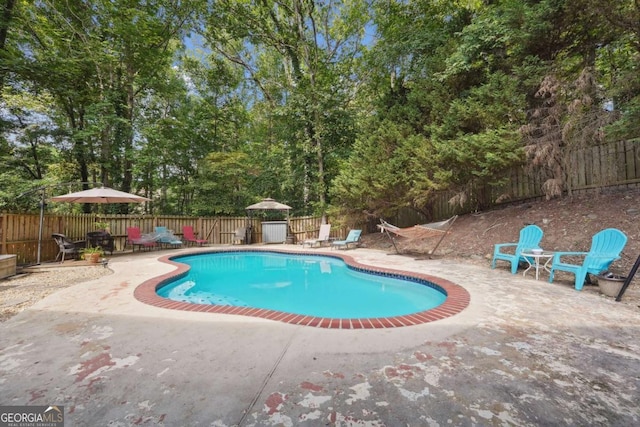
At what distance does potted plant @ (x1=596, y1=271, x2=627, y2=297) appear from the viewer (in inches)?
140

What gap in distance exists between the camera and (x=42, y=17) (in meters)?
9.55

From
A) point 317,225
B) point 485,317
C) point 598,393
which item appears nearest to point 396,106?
point 317,225

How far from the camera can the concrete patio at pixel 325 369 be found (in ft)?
4.79

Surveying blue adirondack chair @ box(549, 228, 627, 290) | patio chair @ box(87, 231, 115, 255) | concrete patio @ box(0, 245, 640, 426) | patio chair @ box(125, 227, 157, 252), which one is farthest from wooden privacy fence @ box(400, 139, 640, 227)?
patio chair @ box(87, 231, 115, 255)

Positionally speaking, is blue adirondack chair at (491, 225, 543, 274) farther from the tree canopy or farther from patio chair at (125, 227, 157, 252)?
patio chair at (125, 227, 157, 252)

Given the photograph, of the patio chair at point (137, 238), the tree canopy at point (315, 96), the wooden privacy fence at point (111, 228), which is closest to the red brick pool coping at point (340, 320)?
the tree canopy at point (315, 96)

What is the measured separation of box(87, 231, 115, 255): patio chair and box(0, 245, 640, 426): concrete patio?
6.02 metres

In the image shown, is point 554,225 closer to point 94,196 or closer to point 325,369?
point 325,369

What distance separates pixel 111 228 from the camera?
1024 cm

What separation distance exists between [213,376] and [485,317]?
269 cm

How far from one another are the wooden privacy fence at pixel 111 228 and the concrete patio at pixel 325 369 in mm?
5119

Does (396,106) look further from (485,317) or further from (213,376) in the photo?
(213,376)

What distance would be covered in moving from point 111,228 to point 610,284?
44.1ft

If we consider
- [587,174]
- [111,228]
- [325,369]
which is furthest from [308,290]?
[111,228]
